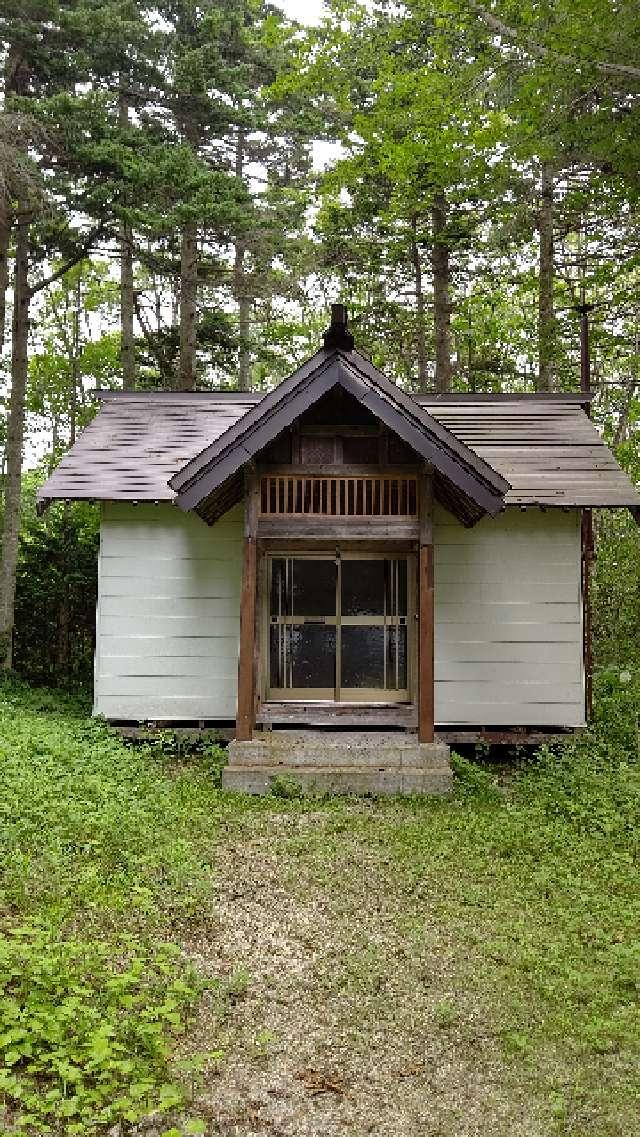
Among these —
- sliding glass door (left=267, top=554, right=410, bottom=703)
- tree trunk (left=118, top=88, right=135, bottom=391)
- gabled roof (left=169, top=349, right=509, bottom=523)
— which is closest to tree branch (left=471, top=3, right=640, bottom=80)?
gabled roof (left=169, top=349, right=509, bottom=523)

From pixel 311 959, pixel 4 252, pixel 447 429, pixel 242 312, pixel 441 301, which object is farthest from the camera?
pixel 242 312

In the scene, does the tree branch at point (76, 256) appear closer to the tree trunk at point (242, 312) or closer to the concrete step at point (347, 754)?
the tree trunk at point (242, 312)

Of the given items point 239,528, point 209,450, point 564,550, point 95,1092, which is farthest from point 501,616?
point 95,1092

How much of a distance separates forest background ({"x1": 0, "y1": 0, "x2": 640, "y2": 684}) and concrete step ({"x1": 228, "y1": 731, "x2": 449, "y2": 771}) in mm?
5995

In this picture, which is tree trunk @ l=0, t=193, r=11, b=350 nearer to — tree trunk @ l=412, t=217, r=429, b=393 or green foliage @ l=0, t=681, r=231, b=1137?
tree trunk @ l=412, t=217, r=429, b=393

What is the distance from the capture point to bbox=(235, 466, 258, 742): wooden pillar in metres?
8.84

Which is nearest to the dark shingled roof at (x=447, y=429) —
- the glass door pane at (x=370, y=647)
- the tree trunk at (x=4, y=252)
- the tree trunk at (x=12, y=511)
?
the glass door pane at (x=370, y=647)

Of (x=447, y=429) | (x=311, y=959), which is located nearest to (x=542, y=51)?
(x=447, y=429)

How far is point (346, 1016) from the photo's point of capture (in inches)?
167

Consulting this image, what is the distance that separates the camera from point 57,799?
21.8 ft

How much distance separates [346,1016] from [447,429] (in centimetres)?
659

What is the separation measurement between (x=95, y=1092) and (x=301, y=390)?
656 centimetres

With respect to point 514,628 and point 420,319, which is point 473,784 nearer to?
point 514,628

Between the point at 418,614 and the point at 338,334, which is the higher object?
the point at 338,334
